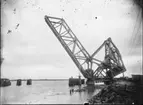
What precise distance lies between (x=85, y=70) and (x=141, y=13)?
17.5 meters

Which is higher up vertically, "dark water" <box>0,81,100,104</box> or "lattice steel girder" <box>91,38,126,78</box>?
"lattice steel girder" <box>91,38,126,78</box>

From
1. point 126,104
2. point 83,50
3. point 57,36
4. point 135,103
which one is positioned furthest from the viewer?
point 83,50

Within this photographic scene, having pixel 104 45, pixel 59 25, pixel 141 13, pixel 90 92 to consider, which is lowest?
pixel 90 92

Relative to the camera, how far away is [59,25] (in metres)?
21.2

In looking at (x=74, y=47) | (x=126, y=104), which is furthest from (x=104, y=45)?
(x=126, y=104)

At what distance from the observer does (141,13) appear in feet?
23.8

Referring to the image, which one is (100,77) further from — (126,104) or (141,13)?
(141,13)

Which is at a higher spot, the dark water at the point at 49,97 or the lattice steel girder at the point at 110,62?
the lattice steel girder at the point at 110,62

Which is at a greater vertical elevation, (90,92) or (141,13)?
(141,13)

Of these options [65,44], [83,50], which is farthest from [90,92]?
[65,44]

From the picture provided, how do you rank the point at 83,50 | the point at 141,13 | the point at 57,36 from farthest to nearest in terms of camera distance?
the point at 83,50 < the point at 57,36 < the point at 141,13

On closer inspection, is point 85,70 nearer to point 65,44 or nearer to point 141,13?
point 65,44

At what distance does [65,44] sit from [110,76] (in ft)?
33.0

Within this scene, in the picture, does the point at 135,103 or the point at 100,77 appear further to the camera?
the point at 100,77
